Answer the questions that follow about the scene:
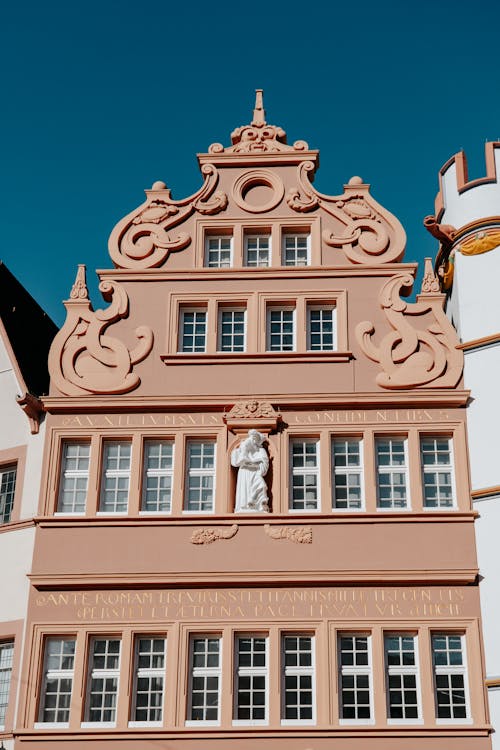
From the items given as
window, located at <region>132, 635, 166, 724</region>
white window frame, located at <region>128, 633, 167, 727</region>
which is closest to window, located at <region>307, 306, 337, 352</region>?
white window frame, located at <region>128, 633, 167, 727</region>

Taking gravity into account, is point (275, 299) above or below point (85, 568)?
above

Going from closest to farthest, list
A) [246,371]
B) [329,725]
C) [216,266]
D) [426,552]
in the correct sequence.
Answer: [329,725] → [426,552] → [246,371] → [216,266]

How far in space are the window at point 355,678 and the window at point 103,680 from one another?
372 cm

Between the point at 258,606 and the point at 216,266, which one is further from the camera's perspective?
the point at 216,266

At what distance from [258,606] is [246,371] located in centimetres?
450

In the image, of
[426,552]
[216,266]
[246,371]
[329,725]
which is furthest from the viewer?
[216,266]

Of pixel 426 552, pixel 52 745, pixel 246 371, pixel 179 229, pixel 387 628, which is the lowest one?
pixel 52 745

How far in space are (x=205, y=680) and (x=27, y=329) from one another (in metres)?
9.31

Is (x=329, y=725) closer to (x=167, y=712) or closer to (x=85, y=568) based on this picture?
(x=167, y=712)

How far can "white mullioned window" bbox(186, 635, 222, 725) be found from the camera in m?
20.8

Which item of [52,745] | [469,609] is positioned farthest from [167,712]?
[469,609]

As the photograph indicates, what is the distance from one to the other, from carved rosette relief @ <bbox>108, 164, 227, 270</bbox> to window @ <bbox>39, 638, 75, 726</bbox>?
24.9ft

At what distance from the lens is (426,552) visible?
852 inches

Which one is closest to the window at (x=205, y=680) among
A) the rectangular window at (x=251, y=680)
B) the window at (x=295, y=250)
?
the rectangular window at (x=251, y=680)
